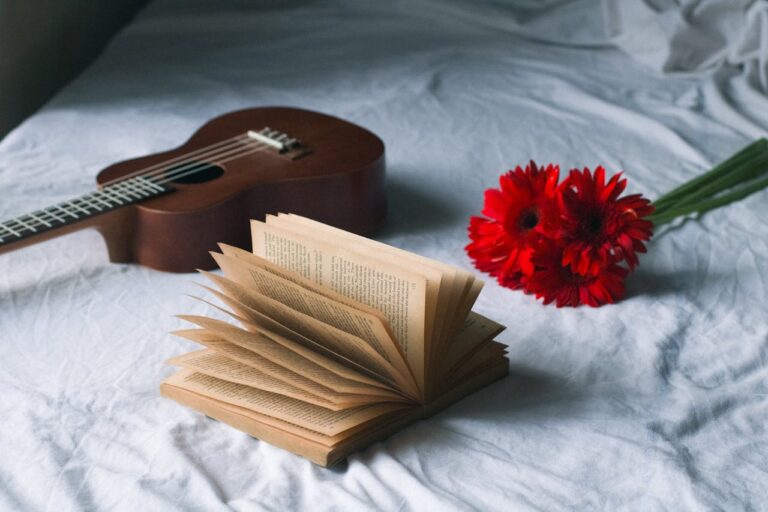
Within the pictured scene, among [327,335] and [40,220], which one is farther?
[40,220]

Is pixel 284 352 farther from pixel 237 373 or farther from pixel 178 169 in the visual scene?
pixel 178 169

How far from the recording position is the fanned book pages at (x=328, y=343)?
Answer: 0.95 metres

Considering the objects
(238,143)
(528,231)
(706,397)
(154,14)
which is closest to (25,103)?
(154,14)

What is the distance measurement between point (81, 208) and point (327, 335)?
47 cm

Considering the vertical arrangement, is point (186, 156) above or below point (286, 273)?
below

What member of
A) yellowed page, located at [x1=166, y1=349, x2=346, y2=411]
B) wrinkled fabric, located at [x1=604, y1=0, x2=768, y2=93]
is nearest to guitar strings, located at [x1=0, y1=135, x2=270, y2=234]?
yellowed page, located at [x1=166, y1=349, x2=346, y2=411]

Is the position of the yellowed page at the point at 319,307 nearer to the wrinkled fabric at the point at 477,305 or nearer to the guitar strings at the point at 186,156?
the wrinkled fabric at the point at 477,305

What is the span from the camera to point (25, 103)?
1952 mm

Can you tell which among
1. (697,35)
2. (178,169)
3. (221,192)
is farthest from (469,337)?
(697,35)

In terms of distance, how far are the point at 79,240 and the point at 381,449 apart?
635mm

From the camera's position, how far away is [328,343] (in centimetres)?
100

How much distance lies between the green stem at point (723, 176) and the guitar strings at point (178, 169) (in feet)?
1.98

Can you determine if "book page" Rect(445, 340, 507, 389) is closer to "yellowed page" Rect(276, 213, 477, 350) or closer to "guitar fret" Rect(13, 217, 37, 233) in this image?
"yellowed page" Rect(276, 213, 477, 350)

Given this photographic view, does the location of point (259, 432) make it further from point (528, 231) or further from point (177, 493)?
point (528, 231)
